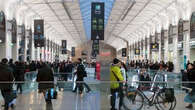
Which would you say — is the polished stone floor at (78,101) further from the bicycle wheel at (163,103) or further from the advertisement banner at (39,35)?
the advertisement banner at (39,35)

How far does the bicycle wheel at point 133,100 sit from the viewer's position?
313 inches

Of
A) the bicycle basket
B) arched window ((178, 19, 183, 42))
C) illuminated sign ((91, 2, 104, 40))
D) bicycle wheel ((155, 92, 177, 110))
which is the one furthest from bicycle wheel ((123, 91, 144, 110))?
arched window ((178, 19, 183, 42))

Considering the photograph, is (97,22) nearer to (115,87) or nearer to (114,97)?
(114,97)

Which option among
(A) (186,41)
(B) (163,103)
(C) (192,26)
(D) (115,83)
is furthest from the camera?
(A) (186,41)

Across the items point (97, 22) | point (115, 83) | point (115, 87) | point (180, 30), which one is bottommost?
point (115, 87)

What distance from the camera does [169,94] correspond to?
8375mm

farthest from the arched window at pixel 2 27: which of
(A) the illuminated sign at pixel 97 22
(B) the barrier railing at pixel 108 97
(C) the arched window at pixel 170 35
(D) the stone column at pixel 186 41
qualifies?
(C) the arched window at pixel 170 35

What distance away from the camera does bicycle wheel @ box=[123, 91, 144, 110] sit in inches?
313

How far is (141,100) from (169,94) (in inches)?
36.4

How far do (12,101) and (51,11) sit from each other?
112 feet

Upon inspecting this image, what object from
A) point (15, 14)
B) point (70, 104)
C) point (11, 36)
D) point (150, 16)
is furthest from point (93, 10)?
point (150, 16)

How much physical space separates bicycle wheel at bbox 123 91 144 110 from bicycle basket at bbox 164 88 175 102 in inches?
31.0

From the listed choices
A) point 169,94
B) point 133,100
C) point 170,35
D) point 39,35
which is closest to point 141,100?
point 133,100

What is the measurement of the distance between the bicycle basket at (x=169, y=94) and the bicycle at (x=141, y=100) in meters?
0.03
